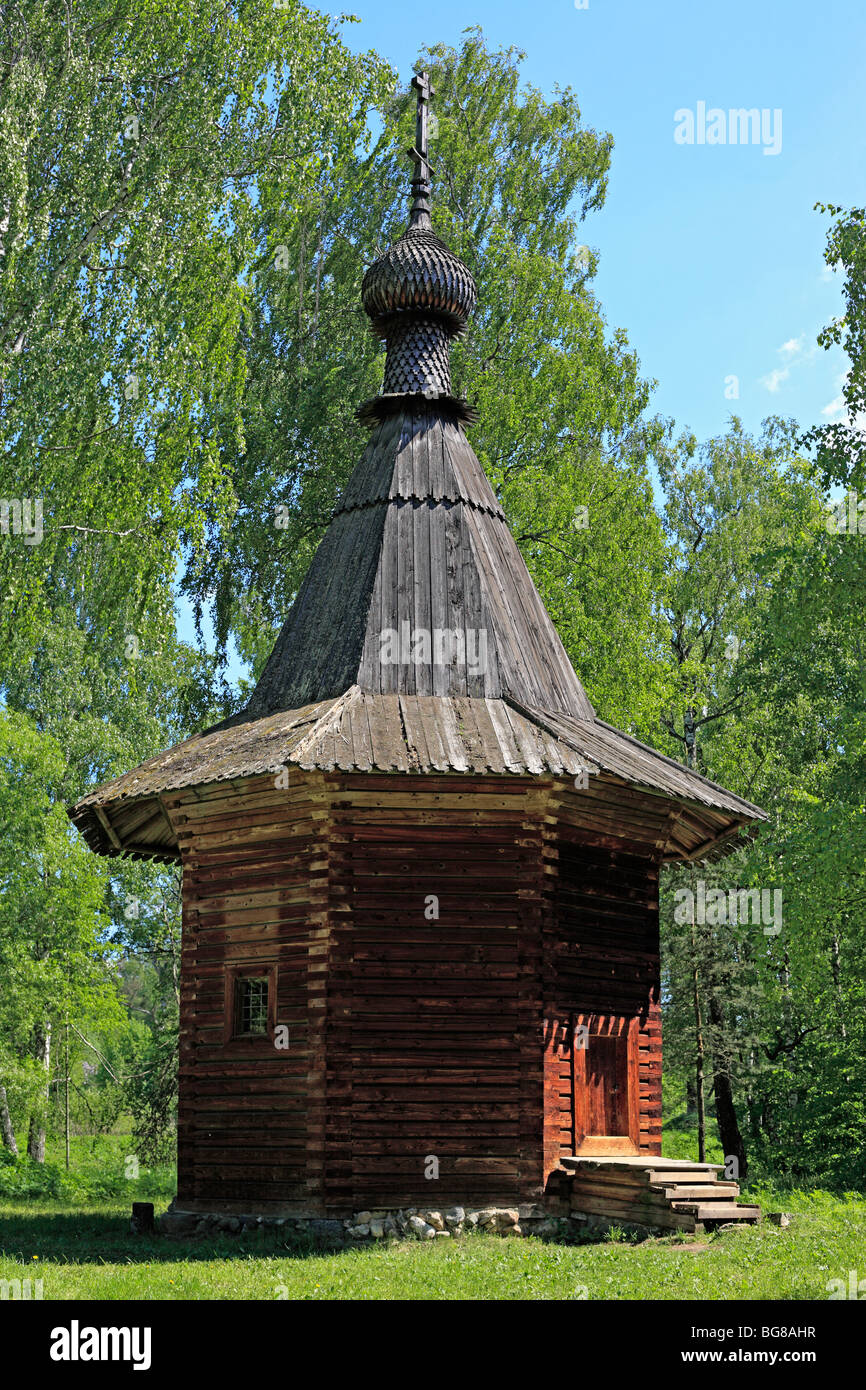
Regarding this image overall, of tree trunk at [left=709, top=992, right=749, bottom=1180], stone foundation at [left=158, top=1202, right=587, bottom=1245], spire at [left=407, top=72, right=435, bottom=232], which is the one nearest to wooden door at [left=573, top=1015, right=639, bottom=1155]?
stone foundation at [left=158, top=1202, right=587, bottom=1245]

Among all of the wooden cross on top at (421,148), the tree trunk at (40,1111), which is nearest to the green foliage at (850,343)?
the wooden cross on top at (421,148)

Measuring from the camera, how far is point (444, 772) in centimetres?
1184

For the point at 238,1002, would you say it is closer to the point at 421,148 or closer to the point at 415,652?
the point at 415,652

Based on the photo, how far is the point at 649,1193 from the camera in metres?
11.4

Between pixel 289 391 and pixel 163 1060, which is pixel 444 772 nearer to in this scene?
pixel 289 391

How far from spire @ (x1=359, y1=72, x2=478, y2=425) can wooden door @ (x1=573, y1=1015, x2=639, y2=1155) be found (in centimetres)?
774

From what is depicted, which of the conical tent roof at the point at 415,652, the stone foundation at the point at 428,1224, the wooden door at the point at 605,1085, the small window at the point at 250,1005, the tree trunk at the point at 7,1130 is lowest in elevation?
the tree trunk at the point at 7,1130

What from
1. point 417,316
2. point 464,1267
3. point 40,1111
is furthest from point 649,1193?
point 40,1111

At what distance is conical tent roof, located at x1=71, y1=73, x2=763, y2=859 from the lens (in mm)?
12516

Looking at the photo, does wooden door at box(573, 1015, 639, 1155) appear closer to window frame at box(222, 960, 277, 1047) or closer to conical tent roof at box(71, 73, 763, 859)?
conical tent roof at box(71, 73, 763, 859)

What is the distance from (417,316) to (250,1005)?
8762mm

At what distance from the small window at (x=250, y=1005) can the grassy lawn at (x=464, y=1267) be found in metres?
2.04

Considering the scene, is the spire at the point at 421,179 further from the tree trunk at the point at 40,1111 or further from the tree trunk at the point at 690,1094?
the tree trunk at the point at 40,1111

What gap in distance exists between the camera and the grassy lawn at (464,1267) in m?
8.72
